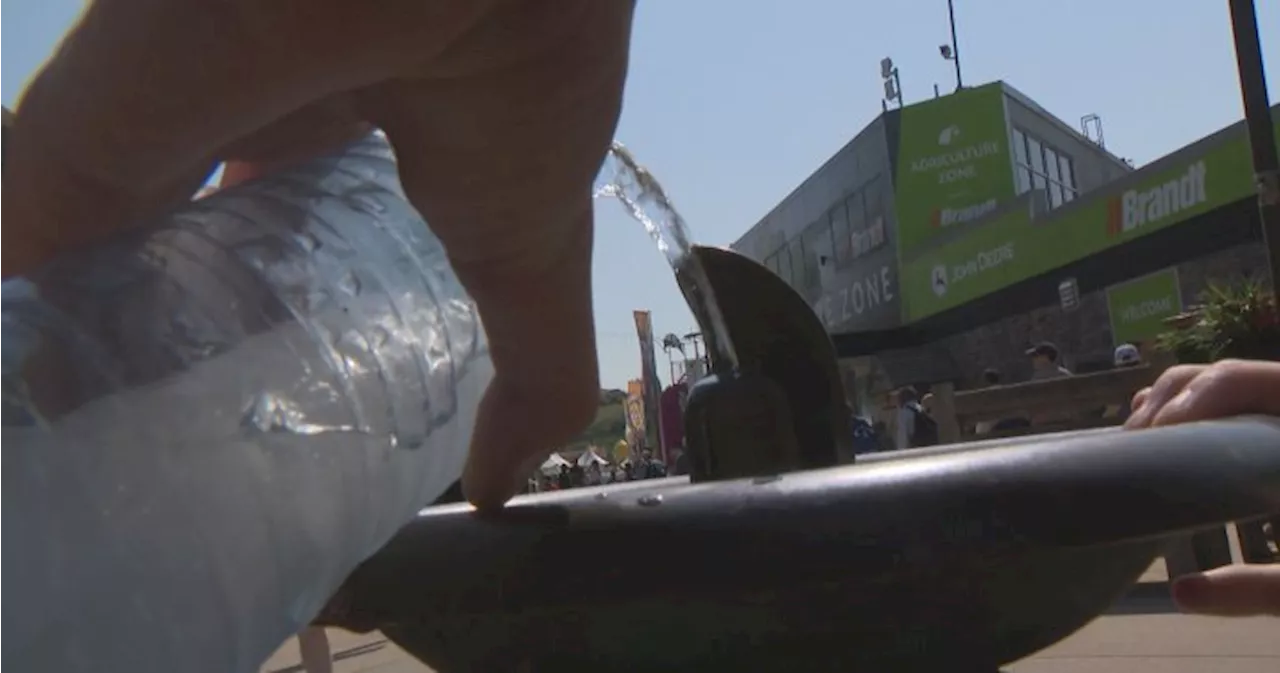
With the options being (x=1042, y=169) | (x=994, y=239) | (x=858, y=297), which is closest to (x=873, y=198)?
(x=858, y=297)

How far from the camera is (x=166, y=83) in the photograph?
24.1 inches

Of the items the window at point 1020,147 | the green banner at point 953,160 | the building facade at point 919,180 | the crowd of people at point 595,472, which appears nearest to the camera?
the crowd of people at point 595,472

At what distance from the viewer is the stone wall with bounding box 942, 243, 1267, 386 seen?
16297mm

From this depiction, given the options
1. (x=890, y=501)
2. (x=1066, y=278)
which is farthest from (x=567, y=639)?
(x=1066, y=278)

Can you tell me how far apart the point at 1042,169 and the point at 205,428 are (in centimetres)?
3489

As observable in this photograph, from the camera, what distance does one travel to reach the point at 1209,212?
16.8 m

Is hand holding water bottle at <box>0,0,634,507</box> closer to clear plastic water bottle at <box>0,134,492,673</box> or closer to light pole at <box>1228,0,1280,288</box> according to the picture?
A: clear plastic water bottle at <box>0,134,492,673</box>

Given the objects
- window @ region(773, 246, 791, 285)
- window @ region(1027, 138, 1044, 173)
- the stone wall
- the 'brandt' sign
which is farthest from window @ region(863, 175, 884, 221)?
window @ region(773, 246, 791, 285)

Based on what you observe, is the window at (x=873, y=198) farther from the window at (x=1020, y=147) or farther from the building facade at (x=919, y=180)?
the window at (x=1020, y=147)

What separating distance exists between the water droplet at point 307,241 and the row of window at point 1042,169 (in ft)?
103

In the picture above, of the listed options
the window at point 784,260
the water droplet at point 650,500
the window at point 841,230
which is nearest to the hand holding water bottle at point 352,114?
the water droplet at point 650,500

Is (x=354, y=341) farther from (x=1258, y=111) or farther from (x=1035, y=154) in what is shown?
(x=1035, y=154)

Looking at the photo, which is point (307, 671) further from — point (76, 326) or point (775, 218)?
point (775, 218)

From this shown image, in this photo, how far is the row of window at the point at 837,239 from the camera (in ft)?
105
